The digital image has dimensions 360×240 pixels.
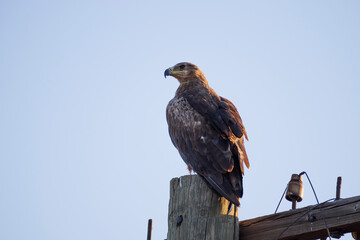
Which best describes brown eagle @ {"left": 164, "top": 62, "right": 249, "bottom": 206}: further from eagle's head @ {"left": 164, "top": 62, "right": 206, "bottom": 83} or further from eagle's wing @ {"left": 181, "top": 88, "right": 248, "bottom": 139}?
eagle's head @ {"left": 164, "top": 62, "right": 206, "bottom": 83}

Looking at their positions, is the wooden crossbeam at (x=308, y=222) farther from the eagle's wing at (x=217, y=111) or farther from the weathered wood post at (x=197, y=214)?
the eagle's wing at (x=217, y=111)

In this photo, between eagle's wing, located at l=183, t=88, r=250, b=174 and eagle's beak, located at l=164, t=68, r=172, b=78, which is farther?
eagle's beak, located at l=164, t=68, r=172, b=78

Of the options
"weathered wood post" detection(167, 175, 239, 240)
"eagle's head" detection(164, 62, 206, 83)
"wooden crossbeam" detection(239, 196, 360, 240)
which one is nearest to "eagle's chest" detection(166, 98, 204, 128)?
"eagle's head" detection(164, 62, 206, 83)

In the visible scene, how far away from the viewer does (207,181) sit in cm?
471

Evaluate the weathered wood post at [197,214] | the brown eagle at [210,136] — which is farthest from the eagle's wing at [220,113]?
the weathered wood post at [197,214]

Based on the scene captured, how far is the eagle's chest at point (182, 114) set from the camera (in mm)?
6812

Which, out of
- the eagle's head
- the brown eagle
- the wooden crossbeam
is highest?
the eagle's head

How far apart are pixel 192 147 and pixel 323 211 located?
9.39 ft

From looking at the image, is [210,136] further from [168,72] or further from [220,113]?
[168,72]

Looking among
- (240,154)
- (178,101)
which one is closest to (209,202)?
(240,154)

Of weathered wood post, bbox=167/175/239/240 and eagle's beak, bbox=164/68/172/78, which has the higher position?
eagle's beak, bbox=164/68/172/78

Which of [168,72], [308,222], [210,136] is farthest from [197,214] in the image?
[168,72]

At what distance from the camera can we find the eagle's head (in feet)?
29.5

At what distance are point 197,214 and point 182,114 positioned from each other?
3007mm
